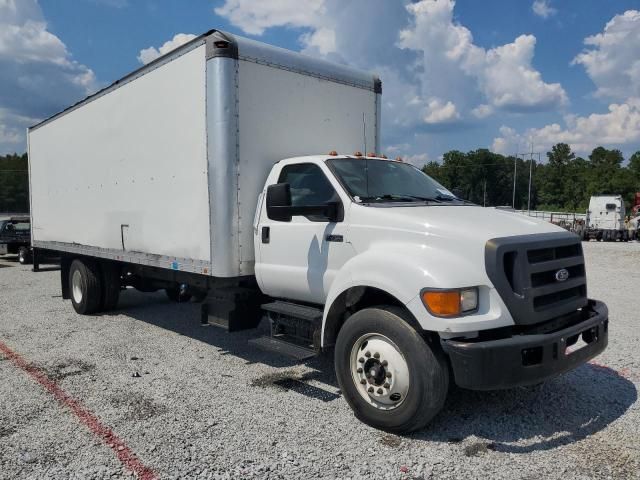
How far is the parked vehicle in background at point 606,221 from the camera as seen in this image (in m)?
30.8

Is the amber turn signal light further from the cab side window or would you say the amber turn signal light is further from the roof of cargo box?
the roof of cargo box

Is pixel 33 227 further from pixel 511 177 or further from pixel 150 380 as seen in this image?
pixel 511 177

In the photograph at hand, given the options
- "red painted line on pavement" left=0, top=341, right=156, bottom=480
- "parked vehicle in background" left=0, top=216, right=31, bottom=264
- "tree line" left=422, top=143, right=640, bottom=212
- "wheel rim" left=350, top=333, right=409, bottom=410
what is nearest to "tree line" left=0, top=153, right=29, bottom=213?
"tree line" left=422, top=143, right=640, bottom=212

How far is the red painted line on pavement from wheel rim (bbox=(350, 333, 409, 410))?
1705 millimetres

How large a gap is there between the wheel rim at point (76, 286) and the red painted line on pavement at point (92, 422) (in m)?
2.63

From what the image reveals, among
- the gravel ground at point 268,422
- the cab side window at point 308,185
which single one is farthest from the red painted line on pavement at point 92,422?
the cab side window at point 308,185

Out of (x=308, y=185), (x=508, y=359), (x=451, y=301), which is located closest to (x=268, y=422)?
(x=451, y=301)

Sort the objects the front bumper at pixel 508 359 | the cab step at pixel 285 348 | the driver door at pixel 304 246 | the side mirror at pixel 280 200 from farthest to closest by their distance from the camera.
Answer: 1. the cab step at pixel 285 348
2. the driver door at pixel 304 246
3. the side mirror at pixel 280 200
4. the front bumper at pixel 508 359

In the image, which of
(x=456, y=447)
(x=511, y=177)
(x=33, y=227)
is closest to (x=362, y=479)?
(x=456, y=447)

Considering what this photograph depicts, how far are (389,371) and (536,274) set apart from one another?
52.9 inches

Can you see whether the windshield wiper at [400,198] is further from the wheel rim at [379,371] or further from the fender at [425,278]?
the wheel rim at [379,371]

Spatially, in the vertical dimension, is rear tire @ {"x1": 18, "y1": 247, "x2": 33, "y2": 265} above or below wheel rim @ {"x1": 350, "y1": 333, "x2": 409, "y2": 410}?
below

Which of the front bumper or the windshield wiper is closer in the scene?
the front bumper

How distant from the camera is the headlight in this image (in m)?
3.69
